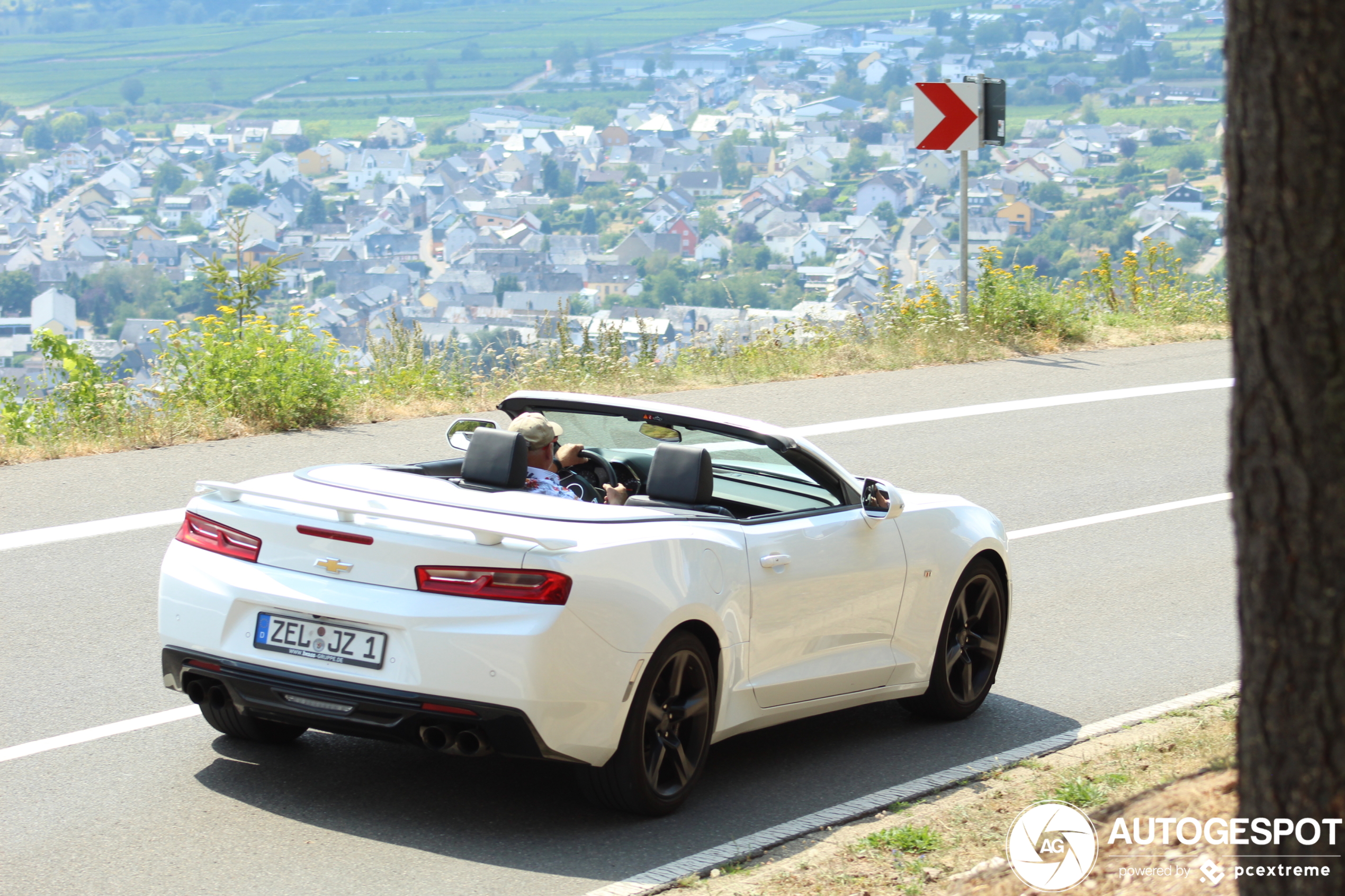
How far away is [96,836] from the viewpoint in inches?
202

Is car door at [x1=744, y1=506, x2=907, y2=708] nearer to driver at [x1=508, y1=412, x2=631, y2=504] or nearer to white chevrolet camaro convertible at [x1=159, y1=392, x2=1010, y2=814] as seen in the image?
white chevrolet camaro convertible at [x1=159, y1=392, x2=1010, y2=814]

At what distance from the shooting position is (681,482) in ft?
18.9

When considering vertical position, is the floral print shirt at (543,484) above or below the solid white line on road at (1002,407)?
above

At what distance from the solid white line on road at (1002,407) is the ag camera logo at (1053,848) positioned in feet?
25.2

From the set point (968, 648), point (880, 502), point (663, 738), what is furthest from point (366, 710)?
point (968, 648)

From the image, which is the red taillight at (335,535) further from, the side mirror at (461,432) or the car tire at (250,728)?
the side mirror at (461,432)

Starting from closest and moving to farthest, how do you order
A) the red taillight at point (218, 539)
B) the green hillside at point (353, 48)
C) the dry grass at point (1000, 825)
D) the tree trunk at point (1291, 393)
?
the tree trunk at point (1291, 393) < the dry grass at point (1000, 825) < the red taillight at point (218, 539) < the green hillside at point (353, 48)

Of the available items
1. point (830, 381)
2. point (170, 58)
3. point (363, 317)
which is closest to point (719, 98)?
point (170, 58)

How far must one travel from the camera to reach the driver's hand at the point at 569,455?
21.1 ft

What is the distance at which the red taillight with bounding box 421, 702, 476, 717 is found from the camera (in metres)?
4.88

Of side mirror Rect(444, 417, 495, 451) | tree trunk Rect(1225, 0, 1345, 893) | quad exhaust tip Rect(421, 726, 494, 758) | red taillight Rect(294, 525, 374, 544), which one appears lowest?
quad exhaust tip Rect(421, 726, 494, 758)

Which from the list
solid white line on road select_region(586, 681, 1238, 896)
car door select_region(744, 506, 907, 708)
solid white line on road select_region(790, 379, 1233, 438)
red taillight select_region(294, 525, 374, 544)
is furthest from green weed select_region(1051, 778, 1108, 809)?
solid white line on road select_region(790, 379, 1233, 438)

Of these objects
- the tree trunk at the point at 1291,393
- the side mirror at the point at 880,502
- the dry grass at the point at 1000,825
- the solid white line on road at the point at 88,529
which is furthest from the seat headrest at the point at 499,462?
the solid white line on road at the point at 88,529

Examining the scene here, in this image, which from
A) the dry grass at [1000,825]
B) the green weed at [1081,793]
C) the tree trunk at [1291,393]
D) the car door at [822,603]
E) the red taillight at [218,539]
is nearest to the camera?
the tree trunk at [1291,393]
